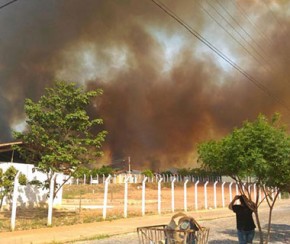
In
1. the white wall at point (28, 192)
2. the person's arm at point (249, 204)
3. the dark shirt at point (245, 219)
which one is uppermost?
the white wall at point (28, 192)

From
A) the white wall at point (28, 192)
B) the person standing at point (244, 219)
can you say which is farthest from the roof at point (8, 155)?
the person standing at point (244, 219)

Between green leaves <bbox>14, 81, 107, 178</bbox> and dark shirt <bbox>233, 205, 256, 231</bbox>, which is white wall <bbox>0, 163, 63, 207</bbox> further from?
dark shirt <bbox>233, 205, 256, 231</bbox>

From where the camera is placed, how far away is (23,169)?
2756cm

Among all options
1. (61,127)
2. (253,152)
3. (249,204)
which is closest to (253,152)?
(253,152)

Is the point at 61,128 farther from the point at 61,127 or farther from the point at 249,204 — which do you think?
the point at 249,204

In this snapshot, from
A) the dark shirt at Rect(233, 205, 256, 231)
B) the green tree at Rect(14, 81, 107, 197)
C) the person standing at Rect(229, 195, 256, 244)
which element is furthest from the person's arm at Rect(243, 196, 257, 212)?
the green tree at Rect(14, 81, 107, 197)

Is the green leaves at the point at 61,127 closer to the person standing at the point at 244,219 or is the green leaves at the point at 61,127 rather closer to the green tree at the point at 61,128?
the green tree at the point at 61,128

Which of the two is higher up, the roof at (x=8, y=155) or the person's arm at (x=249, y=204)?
the roof at (x=8, y=155)

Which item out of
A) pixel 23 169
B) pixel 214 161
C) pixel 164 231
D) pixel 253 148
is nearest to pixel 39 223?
pixel 23 169

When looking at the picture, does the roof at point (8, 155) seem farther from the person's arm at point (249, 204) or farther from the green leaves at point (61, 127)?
the person's arm at point (249, 204)

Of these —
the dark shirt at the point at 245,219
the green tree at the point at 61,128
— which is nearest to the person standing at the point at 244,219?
the dark shirt at the point at 245,219

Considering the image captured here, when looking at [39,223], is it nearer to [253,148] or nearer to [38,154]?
[38,154]

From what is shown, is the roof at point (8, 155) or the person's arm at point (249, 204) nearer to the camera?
the person's arm at point (249, 204)

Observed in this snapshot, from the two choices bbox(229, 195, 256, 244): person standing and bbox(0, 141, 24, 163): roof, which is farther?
bbox(0, 141, 24, 163): roof
